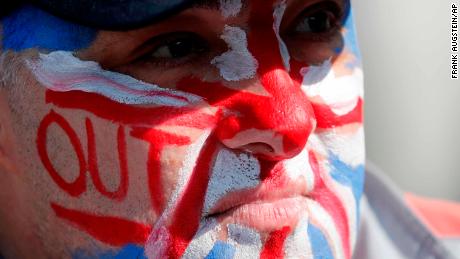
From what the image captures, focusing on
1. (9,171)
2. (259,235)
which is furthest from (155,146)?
(9,171)

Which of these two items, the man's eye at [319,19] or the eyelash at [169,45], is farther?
the man's eye at [319,19]

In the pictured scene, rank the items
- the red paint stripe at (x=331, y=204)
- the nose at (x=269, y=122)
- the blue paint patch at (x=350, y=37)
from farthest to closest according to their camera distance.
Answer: the blue paint patch at (x=350, y=37) → the red paint stripe at (x=331, y=204) → the nose at (x=269, y=122)

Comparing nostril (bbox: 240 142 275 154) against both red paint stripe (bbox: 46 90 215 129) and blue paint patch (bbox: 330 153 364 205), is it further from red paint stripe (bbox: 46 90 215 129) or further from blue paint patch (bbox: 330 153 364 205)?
blue paint patch (bbox: 330 153 364 205)

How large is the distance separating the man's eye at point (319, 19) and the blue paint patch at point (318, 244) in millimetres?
402

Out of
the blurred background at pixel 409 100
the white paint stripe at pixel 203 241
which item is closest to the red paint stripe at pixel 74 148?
the white paint stripe at pixel 203 241

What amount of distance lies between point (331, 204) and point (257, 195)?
0.19 m

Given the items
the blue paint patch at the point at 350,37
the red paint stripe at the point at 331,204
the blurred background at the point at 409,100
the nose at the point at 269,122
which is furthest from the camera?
the blurred background at the point at 409,100

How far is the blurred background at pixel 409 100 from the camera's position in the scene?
332 centimetres

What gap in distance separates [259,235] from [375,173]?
1.03 meters

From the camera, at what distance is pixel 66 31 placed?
1.27 m

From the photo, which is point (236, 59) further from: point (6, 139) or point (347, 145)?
point (6, 139)

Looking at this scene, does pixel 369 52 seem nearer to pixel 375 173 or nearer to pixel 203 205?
pixel 375 173

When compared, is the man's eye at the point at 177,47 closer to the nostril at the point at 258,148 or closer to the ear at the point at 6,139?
the nostril at the point at 258,148

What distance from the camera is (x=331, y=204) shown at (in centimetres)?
137
